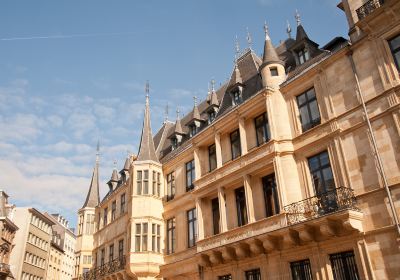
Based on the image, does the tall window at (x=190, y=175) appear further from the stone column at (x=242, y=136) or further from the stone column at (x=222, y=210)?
the stone column at (x=242, y=136)

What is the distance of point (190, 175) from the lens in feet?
82.0

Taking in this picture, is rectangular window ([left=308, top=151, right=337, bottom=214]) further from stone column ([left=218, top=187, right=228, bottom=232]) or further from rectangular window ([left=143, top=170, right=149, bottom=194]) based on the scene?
rectangular window ([left=143, top=170, right=149, bottom=194])

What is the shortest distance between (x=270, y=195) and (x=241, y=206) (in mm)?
2177

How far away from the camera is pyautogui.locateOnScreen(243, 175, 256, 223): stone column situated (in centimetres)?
1859

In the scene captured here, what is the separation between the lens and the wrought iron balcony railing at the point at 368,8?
15.9 metres

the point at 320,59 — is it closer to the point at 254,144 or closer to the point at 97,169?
the point at 254,144

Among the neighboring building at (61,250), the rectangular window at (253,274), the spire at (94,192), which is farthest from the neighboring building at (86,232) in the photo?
the neighboring building at (61,250)

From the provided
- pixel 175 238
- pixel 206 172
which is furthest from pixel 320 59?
pixel 175 238

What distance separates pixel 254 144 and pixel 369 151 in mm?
6521

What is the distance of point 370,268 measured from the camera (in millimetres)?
13750

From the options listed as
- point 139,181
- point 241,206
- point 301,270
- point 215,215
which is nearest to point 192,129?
point 139,181

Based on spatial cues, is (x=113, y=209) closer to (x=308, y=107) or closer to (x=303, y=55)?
(x=308, y=107)

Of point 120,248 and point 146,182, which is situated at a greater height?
point 146,182

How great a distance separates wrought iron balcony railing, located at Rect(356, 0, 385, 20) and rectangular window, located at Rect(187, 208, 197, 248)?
14512 mm
